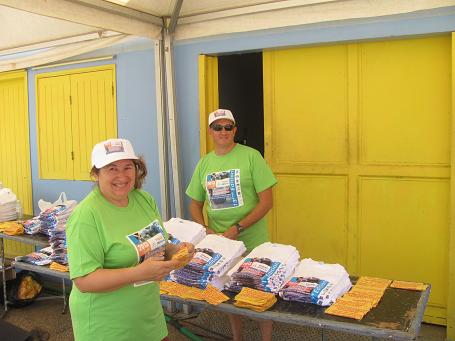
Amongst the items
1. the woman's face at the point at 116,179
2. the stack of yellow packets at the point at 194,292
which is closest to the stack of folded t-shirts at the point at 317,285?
the stack of yellow packets at the point at 194,292

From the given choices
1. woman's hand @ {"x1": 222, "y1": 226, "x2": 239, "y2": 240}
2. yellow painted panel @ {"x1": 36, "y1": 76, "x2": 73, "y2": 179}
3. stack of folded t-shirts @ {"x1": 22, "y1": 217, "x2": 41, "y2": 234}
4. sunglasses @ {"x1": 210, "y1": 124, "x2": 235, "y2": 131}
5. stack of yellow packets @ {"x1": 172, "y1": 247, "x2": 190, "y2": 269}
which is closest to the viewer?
stack of yellow packets @ {"x1": 172, "y1": 247, "x2": 190, "y2": 269}

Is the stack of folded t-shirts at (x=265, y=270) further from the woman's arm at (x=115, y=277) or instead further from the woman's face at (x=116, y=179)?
the woman's face at (x=116, y=179)

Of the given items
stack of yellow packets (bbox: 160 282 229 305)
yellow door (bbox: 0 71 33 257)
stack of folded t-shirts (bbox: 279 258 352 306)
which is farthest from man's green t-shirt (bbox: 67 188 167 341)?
yellow door (bbox: 0 71 33 257)

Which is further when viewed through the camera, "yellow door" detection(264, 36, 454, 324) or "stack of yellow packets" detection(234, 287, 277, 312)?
"yellow door" detection(264, 36, 454, 324)

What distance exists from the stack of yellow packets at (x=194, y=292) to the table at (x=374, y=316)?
3 cm

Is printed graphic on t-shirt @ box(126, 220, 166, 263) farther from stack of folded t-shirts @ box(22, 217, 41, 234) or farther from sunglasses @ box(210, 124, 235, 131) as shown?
stack of folded t-shirts @ box(22, 217, 41, 234)

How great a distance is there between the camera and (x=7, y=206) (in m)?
5.22

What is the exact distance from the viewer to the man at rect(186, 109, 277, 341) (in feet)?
11.3

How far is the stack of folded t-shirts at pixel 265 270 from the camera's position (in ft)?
8.95

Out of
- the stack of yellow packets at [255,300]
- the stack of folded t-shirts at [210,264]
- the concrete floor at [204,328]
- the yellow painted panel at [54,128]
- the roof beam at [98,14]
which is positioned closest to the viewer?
the stack of yellow packets at [255,300]

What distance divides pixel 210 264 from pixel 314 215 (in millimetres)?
1751

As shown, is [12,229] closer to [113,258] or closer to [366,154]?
[113,258]

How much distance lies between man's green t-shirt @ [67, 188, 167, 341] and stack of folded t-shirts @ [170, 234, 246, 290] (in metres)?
0.55

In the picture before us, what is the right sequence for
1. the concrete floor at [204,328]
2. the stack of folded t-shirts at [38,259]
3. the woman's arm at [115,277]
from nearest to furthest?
the woman's arm at [115,277] → the stack of folded t-shirts at [38,259] → the concrete floor at [204,328]
